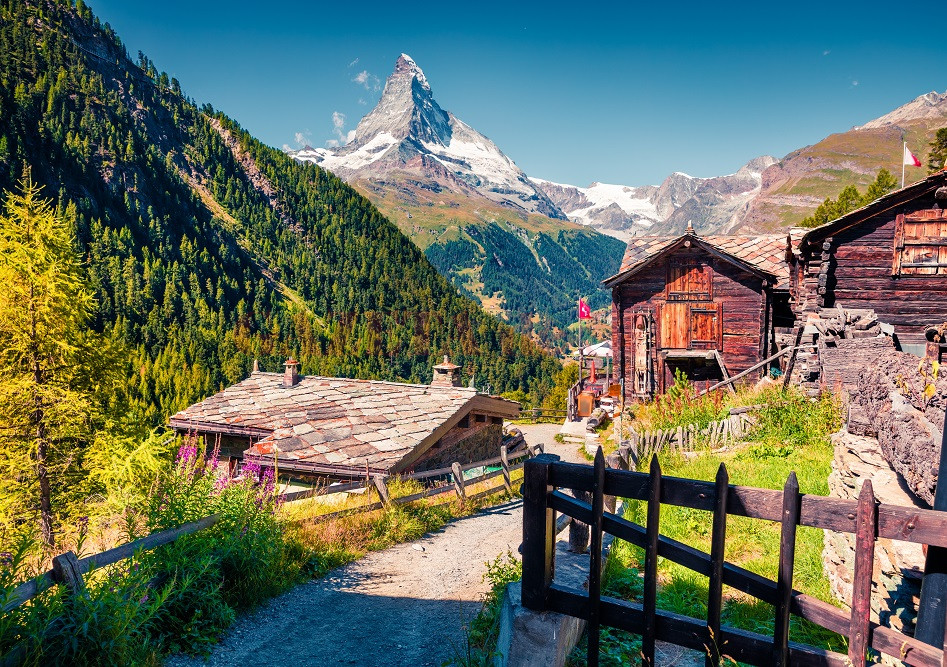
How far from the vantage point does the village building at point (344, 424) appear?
15234 millimetres

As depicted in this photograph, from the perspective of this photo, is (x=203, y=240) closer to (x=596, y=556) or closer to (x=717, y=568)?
(x=596, y=556)

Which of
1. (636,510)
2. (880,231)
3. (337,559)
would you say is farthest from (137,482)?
(880,231)

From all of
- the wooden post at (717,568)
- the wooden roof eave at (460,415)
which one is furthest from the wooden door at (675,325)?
the wooden post at (717,568)

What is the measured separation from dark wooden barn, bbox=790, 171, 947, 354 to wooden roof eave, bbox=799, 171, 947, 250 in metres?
0.02

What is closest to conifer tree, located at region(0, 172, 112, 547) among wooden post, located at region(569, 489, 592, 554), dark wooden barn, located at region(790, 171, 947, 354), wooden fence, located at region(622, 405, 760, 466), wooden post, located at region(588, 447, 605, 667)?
wooden post, located at region(569, 489, 592, 554)

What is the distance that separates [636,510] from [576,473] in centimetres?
530

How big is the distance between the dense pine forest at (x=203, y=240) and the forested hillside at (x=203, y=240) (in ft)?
1.13

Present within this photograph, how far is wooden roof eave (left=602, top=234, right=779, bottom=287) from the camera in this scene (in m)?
22.4

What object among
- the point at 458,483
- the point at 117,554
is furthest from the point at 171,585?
the point at 458,483

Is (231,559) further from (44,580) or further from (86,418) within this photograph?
(86,418)

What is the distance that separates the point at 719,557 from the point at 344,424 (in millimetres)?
15131

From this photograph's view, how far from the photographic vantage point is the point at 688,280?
77.4 feet

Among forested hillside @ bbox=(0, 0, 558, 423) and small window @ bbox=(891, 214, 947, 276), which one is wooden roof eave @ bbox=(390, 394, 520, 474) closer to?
small window @ bbox=(891, 214, 947, 276)

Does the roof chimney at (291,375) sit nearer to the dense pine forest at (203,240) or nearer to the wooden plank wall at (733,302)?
the wooden plank wall at (733,302)
